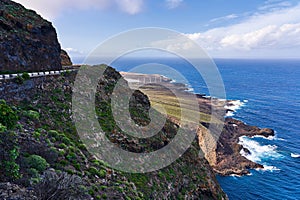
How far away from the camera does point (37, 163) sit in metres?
16.8

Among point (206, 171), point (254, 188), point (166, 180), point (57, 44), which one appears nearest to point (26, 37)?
→ point (57, 44)

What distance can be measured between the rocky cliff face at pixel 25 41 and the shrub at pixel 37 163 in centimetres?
1671

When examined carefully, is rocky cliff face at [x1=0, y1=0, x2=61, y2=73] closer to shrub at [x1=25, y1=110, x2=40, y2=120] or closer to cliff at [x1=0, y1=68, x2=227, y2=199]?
cliff at [x1=0, y1=68, x2=227, y2=199]

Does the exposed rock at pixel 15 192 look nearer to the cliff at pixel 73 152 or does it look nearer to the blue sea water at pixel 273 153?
the cliff at pixel 73 152

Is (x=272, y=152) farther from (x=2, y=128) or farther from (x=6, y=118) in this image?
(x=2, y=128)

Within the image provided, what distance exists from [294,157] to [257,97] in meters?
81.2

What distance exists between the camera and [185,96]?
13800 centimetres

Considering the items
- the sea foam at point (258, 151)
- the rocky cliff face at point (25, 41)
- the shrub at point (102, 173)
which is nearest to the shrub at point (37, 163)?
the shrub at point (102, 173)

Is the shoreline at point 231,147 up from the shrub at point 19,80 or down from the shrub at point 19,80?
down

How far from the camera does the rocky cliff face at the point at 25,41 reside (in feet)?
96.2

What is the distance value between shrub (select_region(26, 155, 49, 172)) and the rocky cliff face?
1671 cm

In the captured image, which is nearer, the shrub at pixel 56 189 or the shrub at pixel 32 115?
the shrub at pixel 56 189

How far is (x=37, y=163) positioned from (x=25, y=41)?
2237 cm

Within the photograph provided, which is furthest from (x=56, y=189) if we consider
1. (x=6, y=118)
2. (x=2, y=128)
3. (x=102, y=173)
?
(x=102, y=173)
